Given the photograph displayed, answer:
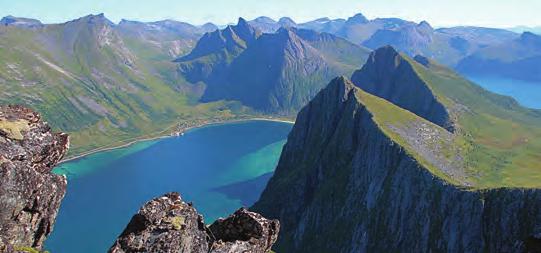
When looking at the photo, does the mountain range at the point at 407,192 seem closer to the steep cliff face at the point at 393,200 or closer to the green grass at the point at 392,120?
the steep cliff face at the point at 393,200

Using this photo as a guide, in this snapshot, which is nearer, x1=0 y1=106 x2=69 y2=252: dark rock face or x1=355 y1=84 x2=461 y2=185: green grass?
x1=0 y1=106 x2=69 y2=252: dark rock face

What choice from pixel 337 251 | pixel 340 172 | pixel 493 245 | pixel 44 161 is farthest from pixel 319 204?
pixel 44 161

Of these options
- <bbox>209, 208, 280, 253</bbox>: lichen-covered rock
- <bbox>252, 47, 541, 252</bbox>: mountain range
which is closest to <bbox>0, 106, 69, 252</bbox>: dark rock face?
<bbox>209, 208, 280, 253</bbox>: lichen-covered rock

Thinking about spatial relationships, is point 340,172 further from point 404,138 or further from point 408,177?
point 408,177

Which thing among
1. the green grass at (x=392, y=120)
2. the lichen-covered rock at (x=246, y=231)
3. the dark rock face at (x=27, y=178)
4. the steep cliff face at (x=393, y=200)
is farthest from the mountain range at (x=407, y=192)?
the dark rock face at (x=27, y=178)

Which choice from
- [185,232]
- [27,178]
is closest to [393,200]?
[185,232]

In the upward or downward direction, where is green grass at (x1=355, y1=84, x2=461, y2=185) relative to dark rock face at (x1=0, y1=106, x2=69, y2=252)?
downward

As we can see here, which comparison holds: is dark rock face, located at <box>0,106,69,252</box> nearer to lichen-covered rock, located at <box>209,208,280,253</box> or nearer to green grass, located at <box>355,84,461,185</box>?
lichen-covered rock, located at <box>209,208,280,253</box>
